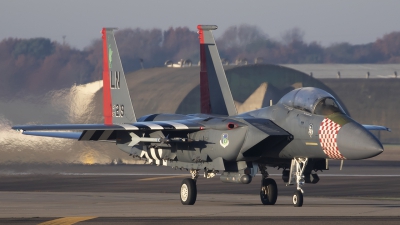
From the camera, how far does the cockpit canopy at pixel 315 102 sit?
18062 mm

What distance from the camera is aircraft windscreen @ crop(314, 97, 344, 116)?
18.0 meters

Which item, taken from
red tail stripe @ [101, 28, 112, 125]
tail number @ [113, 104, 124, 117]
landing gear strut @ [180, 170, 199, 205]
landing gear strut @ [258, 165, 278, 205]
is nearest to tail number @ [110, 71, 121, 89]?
red tail stripe @ [101, 28, 112, 125]

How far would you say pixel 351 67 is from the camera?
7931 cm

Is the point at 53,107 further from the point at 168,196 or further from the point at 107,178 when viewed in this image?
the point at 168,196

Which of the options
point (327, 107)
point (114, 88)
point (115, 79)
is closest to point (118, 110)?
point (114, 88)

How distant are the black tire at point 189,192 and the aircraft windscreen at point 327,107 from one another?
165 inches

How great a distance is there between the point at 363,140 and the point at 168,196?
890cm

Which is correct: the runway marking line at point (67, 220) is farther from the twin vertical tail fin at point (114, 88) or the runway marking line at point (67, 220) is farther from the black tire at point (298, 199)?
the twin vertical tail fin at point (114, 88)

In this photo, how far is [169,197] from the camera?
78.5 feet

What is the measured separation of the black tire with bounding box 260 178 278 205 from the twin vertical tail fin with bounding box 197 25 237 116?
139 inches

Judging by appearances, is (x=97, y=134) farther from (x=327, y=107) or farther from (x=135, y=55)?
(x=135, y=55)

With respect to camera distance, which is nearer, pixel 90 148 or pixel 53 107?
pixel 53 107

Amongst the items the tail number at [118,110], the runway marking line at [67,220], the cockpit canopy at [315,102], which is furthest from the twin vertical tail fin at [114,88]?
the runway marking line at [67,220]

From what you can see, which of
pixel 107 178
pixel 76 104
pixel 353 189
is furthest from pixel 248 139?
pixel 107 178
